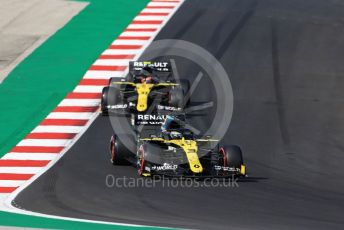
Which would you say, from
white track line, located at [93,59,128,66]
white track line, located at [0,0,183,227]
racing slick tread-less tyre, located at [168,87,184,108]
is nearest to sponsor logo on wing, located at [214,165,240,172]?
white track line, located at [0,0,183,227]

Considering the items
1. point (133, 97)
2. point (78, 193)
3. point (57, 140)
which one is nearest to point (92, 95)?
point (133, 97)

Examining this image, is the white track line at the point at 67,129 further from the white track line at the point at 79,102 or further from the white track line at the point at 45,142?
the white track line at the point at 45,142

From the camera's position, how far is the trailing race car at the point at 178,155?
20203 mm

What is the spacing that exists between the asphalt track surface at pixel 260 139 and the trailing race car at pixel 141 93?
0.64 m

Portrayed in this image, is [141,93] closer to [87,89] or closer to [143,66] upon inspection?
[143,66]

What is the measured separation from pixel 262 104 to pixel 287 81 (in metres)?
2.68

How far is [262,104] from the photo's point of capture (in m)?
27.7

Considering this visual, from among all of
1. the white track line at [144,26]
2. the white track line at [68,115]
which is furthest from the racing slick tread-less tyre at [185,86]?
the white track line at [144,26]

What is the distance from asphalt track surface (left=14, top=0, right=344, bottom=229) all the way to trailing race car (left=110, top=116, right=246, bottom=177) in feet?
1.38

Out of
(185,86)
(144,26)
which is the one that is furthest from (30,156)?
(144,26)

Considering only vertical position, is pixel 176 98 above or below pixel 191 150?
above

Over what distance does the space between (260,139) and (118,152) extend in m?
4.58

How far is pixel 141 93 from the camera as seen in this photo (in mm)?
26547

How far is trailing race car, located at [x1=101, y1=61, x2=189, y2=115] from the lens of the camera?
26391 millimetres
